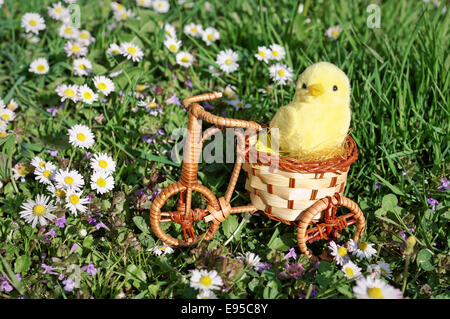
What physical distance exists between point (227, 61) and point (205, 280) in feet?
4.61

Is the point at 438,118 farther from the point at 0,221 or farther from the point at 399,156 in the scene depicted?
the point at 0,221

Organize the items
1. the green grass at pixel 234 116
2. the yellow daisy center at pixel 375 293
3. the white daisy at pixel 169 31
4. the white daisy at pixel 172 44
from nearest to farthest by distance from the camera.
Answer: the yellow daisy center at pixel 375 293 < the green grass at pixel 234 116 < the white daisy at pixel 172 44 < the white daisy at pixel 169 31

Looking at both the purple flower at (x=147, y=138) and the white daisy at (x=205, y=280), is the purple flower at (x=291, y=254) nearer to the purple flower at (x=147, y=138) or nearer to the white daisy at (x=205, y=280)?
the white daisy at (x=205, y=280)

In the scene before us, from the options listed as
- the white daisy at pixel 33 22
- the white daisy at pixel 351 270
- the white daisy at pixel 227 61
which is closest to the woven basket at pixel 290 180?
the white daisy at pixel 351 270

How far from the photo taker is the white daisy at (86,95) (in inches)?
85.4

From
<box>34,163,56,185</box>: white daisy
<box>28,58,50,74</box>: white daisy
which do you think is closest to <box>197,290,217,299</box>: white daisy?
<box>34,163,56,185</box>: white daisy

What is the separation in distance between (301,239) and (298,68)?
46.0 inches

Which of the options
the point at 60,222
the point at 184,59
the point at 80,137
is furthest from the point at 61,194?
the point at 184,59

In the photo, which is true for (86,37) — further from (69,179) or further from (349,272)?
(349,272)

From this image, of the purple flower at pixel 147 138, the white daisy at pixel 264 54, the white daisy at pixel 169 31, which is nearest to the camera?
the purple flower at pixel 147 138

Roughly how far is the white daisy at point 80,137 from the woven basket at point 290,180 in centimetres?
72

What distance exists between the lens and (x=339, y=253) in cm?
165

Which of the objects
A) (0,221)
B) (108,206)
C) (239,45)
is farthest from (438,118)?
(0,221)

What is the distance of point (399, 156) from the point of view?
2018 millimetres
